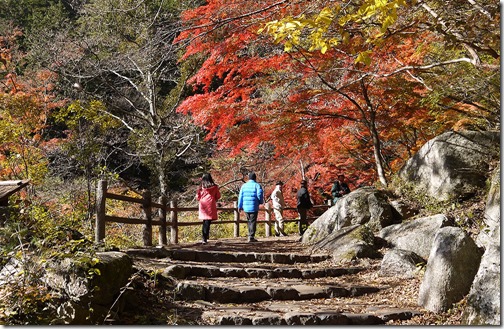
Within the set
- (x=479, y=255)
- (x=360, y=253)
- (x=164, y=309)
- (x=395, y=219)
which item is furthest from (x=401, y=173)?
(x=164, y=309)

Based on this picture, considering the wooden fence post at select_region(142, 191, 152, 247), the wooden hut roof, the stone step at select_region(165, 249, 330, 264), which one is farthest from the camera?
the wooden fence post at select_region(142, 191, 152, 247)

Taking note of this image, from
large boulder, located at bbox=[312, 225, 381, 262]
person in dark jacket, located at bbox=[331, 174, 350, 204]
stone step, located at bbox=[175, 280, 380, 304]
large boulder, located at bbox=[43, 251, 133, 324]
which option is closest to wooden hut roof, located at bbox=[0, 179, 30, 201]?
large boulder, located at bbox=[43, 251, 133, 324]

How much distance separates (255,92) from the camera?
12.6 m

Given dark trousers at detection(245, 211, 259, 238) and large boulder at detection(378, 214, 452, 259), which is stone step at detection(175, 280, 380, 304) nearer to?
large boulder at detection(378, 214, 452, 259)

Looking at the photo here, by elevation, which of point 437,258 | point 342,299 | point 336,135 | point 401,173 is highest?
point 336,135

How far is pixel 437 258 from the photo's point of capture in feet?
20.8

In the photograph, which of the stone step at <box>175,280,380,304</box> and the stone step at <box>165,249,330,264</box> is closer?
the stone step at <box>175,280,380,304</box>

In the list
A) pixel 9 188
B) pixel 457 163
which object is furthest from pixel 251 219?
pixel 9 188

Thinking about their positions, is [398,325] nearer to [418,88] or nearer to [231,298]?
[231,298]

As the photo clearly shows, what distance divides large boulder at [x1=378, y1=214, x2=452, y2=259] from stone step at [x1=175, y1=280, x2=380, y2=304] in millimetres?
1821

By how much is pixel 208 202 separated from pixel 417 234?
4.04m

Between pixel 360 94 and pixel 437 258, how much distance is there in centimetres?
657

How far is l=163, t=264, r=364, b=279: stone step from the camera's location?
7302mm

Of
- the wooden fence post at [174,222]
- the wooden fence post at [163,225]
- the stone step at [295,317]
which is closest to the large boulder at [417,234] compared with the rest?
the stone step at [295,317]
